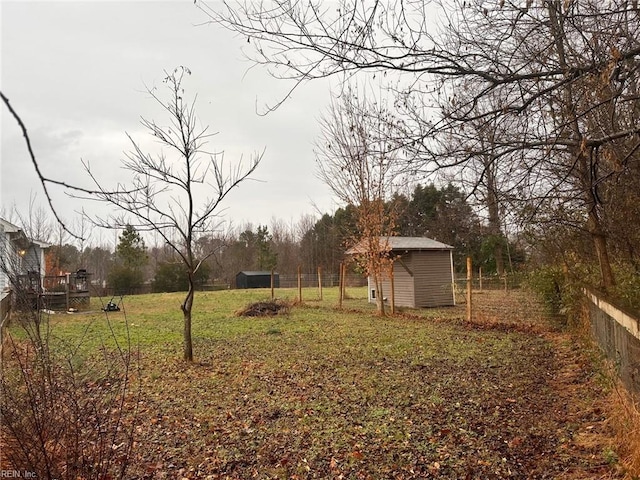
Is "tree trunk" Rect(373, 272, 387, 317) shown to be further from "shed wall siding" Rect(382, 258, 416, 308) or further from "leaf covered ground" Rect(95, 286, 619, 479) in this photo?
"leaf covered ground" Rect(95, 286, 619, 479)

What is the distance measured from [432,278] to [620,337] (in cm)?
1195

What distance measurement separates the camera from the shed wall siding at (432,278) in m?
16.4

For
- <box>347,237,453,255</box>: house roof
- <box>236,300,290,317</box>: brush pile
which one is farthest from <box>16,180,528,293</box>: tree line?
<box>236,300,290,317</box>: brush pile

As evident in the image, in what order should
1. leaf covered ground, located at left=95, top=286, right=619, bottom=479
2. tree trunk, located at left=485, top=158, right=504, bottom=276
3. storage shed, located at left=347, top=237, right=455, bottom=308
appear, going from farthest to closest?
storage shed, located at left=347, top=237, right=455, bottom=308 < tree trunk, located at left=485, top=158, right=504, bottom=276 < leaf covered ground, located at left=95, top=286, right=619, bottom=479

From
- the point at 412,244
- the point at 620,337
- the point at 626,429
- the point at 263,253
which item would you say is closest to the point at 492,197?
the point at 620,337

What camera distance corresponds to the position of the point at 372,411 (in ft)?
15.7

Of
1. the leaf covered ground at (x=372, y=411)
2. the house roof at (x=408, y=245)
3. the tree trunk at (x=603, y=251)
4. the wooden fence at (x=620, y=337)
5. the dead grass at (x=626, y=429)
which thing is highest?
the house roof at (x=408, y=245)

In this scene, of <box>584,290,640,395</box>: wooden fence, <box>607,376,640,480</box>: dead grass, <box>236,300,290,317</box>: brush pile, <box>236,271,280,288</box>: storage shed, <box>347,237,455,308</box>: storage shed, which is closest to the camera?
<box>607,376,640,480</box>: dead grass

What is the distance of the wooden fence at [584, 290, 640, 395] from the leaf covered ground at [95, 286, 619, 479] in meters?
0.46

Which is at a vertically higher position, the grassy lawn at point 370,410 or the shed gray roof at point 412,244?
the shed gray roof at point 412,244

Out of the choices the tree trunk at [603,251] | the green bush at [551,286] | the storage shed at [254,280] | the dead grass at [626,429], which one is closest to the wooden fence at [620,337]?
the dead grass at [626,429]

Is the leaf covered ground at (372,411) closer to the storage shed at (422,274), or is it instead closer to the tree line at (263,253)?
the storage shed at (422,274)

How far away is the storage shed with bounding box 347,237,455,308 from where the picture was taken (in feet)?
53.5

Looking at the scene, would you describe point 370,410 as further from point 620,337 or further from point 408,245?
point 408,245
